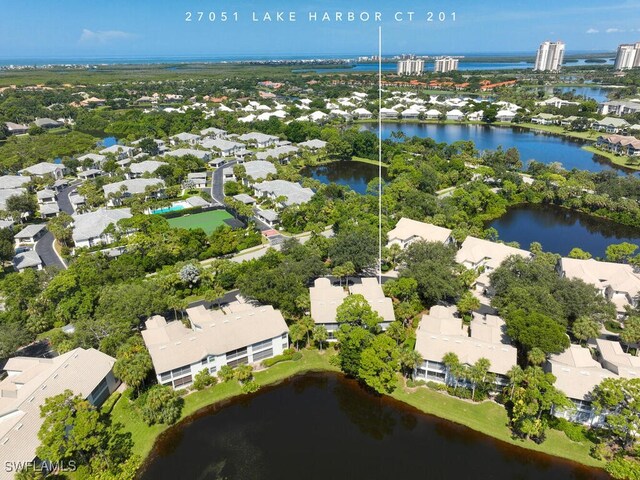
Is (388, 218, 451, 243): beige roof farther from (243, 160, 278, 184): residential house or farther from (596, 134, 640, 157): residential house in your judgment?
(596, 134, 640, 157): residential house

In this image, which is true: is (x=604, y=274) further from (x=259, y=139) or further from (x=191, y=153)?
(x=259, y=139)

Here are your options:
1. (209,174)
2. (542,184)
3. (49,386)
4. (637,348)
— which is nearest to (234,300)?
(49,386)

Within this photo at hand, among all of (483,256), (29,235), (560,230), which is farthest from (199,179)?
(560,230)

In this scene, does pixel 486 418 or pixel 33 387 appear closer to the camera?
pixel 33 387

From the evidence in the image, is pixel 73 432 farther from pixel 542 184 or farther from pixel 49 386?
pixel 542 184

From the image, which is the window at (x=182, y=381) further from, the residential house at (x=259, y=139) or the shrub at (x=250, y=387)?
the residential house at (x=259, y=139)

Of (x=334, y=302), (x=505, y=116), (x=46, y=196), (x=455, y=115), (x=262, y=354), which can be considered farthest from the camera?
(x=455, y=115)

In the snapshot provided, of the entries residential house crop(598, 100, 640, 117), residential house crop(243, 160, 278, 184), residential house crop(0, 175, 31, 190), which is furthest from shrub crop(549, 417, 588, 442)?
residential house crop(598, 100, 640, 117)

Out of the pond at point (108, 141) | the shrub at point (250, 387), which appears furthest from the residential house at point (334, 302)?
the pond at point (108, 141)
